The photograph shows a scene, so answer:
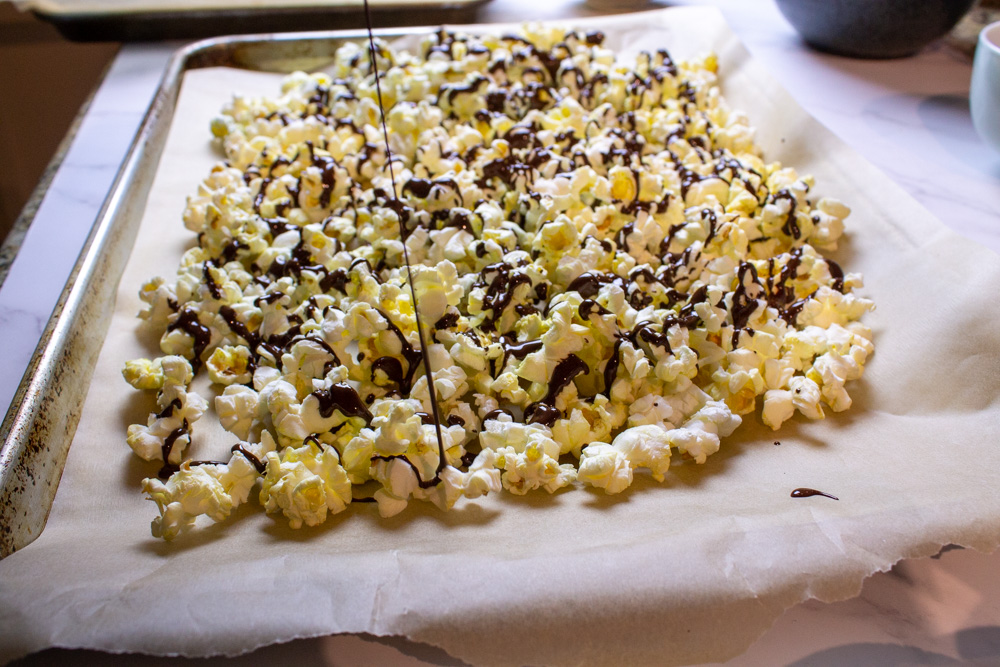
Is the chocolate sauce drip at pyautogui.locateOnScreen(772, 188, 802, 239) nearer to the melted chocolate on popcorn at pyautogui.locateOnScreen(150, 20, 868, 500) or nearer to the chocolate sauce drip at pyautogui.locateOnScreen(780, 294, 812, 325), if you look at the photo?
the melted chocolate on popcorn at pyautogui.locateOnScreen(150, 20, 868, 500)

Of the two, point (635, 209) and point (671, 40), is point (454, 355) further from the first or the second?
point (671, 40)

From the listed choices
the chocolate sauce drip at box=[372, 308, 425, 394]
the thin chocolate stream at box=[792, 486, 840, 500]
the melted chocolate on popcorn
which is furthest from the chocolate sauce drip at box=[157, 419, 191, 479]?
the thin chocolate stream at box=[792, 486, 840, 500]

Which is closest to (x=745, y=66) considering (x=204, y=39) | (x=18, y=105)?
(x=204, y=39)

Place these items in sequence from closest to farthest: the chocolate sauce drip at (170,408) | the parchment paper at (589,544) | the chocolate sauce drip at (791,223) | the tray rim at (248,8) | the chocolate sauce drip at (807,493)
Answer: the parchment paper at (589,544)
the chocolate sauce drip at (807,493)
the chocolate sauce drip at (170,408)
the chocolate sauce drip at (791,223)
the tray rim at (248,8)

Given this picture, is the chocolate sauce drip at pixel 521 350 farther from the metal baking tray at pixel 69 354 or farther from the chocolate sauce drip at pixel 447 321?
the metal baking tray at pixel 69 354

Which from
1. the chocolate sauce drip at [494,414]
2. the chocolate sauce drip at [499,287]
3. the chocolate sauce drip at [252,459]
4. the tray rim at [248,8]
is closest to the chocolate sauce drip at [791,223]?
the chocolate sauce drip at [499,287]

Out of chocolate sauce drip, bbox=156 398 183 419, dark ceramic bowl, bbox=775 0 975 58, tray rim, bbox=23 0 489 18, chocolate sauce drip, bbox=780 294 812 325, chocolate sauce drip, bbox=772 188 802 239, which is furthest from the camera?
tray rim, bbox=23 0 489 18

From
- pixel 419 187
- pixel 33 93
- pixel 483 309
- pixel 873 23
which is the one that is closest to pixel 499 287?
pixel 483 309
